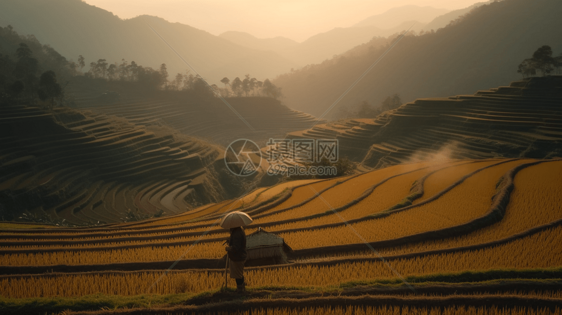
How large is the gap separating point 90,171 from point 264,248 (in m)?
28.7

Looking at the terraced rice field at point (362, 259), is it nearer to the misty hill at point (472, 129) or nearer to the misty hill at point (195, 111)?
the misty hill at point (472, 129)

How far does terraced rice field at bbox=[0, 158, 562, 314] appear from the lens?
5.45 meters

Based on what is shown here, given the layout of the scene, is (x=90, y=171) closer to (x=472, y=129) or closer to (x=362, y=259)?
(x=362, y=259)

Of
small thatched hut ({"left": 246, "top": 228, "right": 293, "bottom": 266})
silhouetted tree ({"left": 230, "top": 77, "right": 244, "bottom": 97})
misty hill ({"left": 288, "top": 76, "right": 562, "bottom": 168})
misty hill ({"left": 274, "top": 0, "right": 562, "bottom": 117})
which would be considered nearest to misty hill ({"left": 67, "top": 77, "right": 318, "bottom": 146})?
silhouetted tree ({"left": 230, "top": 77, "right": 244, "bottom": 97})

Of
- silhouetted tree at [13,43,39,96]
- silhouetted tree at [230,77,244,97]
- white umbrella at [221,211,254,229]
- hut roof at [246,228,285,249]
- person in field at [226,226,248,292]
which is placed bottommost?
hut roof at [246,228,285,249]

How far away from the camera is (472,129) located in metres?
39.5

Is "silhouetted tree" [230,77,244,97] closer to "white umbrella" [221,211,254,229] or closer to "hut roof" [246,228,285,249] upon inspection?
"hut roof" [246,228,285,249]

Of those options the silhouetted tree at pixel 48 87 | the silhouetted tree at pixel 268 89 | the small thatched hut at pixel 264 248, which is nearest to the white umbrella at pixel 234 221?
the small thatched hut at pixel 264 248

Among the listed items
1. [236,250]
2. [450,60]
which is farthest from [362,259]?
[450,60]

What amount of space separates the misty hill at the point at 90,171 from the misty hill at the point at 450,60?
120m

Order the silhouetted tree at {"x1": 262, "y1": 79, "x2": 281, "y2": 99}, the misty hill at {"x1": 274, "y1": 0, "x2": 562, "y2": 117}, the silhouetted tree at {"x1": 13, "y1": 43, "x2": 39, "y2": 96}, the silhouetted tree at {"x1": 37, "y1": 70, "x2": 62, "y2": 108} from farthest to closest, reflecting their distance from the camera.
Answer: the misty hill at {"x1": 274, "y1": 0, "x2": 562, "y2": 117}
the silhouetted tree at {"x1": 262, "y1": 79, "x2": 281, "y2": 99}
the silhouetted tree at {"x1": 13, "y1": 43, "x2": 39, "y2": 96}
the silhouetted tree at {"x1": 37, "y1": 70, "x2": 62, "y2": 108}

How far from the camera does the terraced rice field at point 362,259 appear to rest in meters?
5.45

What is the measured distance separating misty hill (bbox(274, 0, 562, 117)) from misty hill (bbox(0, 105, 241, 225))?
119748 mm

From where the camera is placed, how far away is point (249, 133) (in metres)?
83.3
